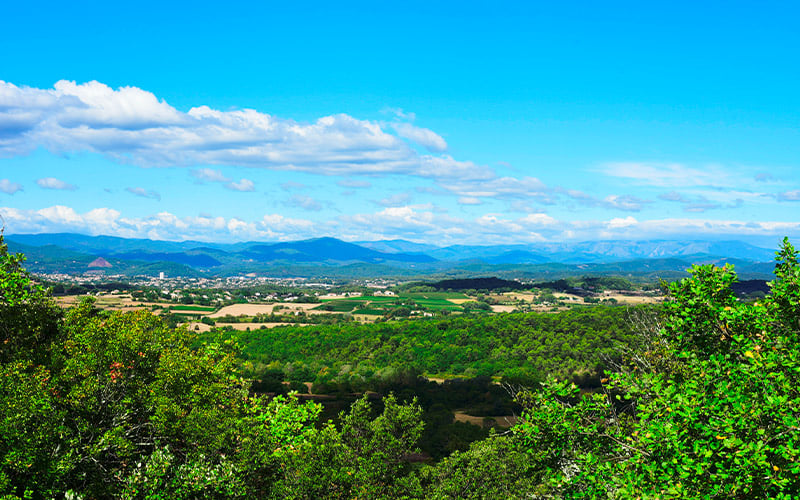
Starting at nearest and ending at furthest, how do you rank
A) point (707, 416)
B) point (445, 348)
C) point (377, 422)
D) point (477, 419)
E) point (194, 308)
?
point (707, 416) → point (377, 422) → point (477, 419) → point (445, 348) → point (194, 308)

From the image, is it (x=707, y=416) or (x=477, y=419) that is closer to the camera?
(x=707, y=416)

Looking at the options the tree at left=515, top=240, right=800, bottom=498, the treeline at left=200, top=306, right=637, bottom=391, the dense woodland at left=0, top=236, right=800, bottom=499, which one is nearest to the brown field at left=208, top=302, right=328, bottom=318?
the treeline at left=200, top=306, right=637, bottom=391

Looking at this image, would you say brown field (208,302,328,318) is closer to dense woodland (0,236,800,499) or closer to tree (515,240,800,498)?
dense woodland (0,236,800,499)

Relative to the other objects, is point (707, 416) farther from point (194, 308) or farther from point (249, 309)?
point (249, 309)

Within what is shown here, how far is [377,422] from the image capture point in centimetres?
2938

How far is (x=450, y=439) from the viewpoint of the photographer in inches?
2112

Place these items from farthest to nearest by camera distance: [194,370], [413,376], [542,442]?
1. [413,376]
2. [194,370]
3. [542,442]

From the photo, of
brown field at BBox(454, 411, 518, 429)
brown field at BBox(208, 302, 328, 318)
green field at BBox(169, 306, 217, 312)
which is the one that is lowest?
brown field at BBox(454, 411, 518, 429)

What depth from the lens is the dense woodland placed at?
394 inches

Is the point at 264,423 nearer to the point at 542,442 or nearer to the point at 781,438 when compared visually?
the point at 542,442

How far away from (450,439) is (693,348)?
4351 centimetres

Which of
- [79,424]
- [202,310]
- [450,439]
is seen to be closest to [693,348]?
[79,424]

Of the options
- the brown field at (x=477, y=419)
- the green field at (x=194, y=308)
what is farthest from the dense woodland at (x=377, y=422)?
the green field at (x=194, y=308)

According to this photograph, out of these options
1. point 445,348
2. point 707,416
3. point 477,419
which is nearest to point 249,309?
point 445,348
